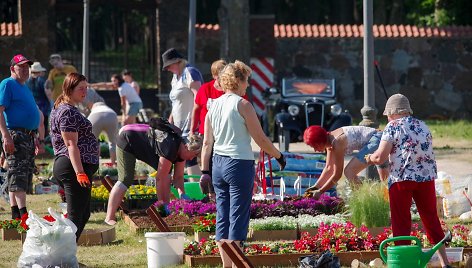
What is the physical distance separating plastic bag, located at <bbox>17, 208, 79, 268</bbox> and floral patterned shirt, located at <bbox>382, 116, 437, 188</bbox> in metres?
2.67

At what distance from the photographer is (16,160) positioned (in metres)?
12.9

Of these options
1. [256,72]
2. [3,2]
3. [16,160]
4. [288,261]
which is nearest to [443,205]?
[288,261]

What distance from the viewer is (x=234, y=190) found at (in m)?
9.51

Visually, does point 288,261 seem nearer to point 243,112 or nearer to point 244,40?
point 243,112

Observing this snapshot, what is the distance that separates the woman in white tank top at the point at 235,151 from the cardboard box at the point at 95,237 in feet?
7.46

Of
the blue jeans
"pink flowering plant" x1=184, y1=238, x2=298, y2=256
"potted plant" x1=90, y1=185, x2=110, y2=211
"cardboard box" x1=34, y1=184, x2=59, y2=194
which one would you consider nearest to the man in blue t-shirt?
"potted plant" x1=90, y1=185, x2=110, y2=211

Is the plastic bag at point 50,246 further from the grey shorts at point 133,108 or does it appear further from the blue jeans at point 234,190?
the grey shorts at point 133,108

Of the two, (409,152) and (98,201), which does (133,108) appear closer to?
(98,201)

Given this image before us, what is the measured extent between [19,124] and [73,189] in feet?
8.29

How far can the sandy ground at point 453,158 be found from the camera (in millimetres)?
18891

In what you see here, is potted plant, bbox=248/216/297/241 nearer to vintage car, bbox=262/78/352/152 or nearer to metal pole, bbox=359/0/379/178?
metal pole, bbox=359/0/379/178

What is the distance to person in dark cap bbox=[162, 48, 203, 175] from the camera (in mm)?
14242

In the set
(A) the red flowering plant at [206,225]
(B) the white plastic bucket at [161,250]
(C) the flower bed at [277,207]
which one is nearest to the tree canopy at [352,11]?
(C) the flower bed at [277,207]

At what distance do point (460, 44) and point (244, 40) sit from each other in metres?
5.79
